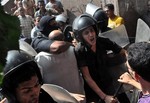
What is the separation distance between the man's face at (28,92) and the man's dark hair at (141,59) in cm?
62

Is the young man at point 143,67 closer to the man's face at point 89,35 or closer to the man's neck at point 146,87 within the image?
the man's neck at point 146,87

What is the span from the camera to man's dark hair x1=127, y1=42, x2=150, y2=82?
7.83 ft

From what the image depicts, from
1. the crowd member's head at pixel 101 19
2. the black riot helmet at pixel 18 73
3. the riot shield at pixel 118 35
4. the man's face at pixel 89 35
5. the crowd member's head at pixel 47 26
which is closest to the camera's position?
the black riot helmet at pixel 18 73

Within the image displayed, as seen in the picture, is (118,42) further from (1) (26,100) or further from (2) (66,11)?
(2) (66,11)

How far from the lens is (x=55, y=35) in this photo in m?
3.74

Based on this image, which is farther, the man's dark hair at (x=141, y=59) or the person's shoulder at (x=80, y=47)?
the person's shoulder at (x=80, y=47)

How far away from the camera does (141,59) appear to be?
8.00 feet

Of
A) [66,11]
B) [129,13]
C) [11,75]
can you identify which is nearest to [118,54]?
[11,75]

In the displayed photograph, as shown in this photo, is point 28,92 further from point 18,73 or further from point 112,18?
point 112,18

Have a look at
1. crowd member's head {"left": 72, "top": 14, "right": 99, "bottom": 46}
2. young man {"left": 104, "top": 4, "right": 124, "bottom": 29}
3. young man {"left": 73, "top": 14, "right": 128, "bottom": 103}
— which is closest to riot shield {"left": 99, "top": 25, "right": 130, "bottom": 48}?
young man {"left": 73, "top": 14, "right": 128, "bottom": 103}

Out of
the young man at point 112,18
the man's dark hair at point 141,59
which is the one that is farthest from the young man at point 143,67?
the young man at point 112,18

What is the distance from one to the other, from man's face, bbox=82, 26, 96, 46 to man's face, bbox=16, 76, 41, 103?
1.66 m

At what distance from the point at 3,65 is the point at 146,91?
1807 mm

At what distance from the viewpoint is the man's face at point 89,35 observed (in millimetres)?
3926
